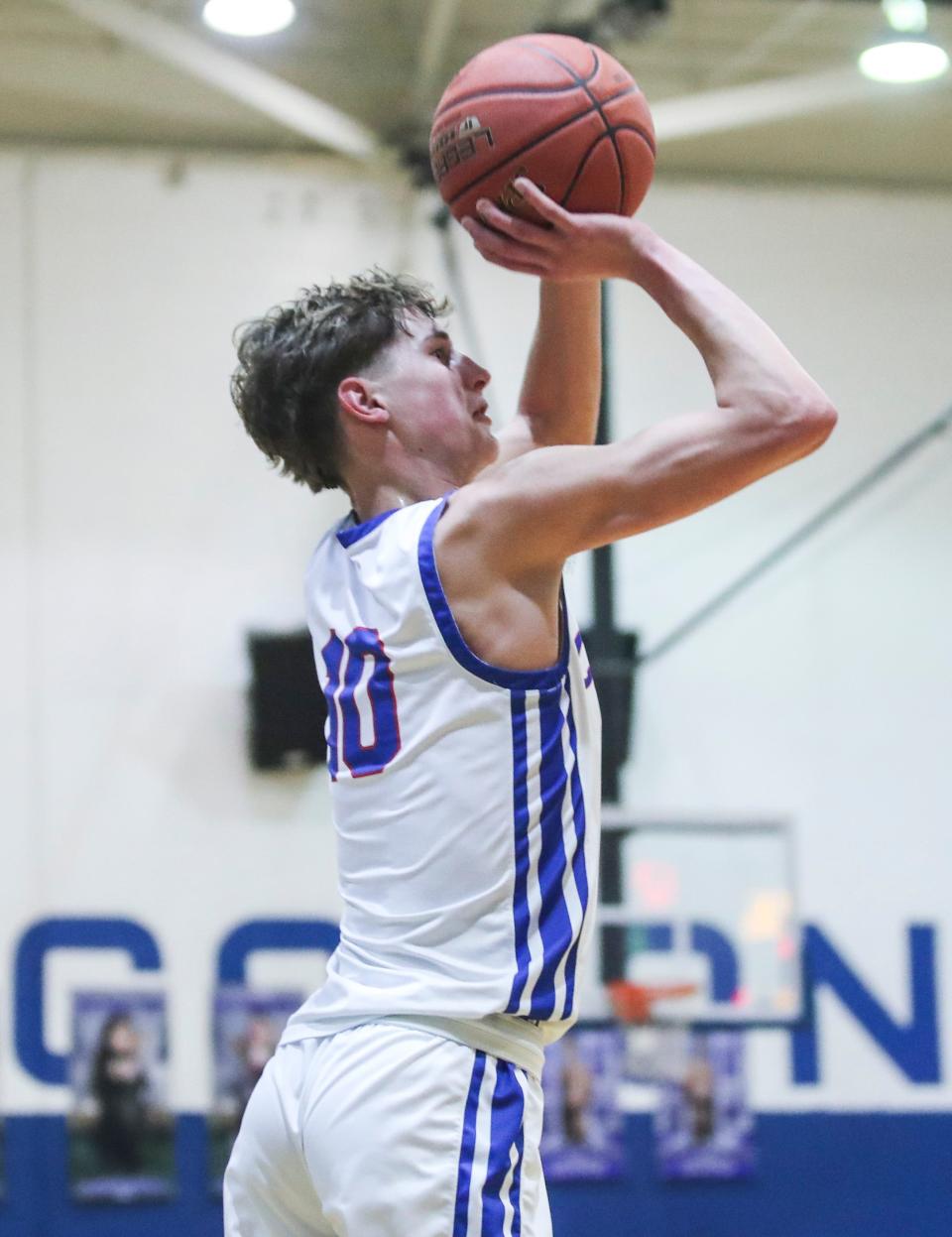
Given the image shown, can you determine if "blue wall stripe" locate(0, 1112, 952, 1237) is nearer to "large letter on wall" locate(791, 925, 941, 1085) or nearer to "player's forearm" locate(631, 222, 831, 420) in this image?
"large letter on wall" locate(791, 925, 941, 1085)

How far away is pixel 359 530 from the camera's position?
8.49 feet

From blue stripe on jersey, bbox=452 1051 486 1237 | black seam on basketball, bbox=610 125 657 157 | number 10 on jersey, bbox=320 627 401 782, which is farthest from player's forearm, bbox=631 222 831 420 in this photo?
blue stripe on jersey, bbox=452 1051 486 1237

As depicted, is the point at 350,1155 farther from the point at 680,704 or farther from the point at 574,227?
the point at 680,704

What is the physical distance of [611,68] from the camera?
2.84 meters

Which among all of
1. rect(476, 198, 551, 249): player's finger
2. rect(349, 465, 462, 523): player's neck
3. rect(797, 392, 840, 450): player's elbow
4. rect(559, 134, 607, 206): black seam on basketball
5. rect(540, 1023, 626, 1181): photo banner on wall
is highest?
rect(559, 134, 607, 206): black seam on basketball

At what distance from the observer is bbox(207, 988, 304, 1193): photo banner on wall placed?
22.1ft

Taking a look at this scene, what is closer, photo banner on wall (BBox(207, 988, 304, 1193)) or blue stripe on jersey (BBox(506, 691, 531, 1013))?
blue stripe on jersey (BBox(506, 691, 531, 1013))

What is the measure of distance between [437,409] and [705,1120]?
16.4 ft

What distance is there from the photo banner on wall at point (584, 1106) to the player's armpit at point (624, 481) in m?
4.82

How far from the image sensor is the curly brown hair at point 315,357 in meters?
2.68

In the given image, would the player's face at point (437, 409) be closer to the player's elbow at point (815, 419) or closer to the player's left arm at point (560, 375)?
the player's left arm at point (560, 375)

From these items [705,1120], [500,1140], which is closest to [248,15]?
[705,1120]

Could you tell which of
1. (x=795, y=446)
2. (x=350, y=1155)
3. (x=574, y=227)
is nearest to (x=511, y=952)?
(x=350, y=1155)

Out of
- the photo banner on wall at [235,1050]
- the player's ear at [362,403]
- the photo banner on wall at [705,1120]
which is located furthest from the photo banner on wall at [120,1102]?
the player's ear at [362,403]
